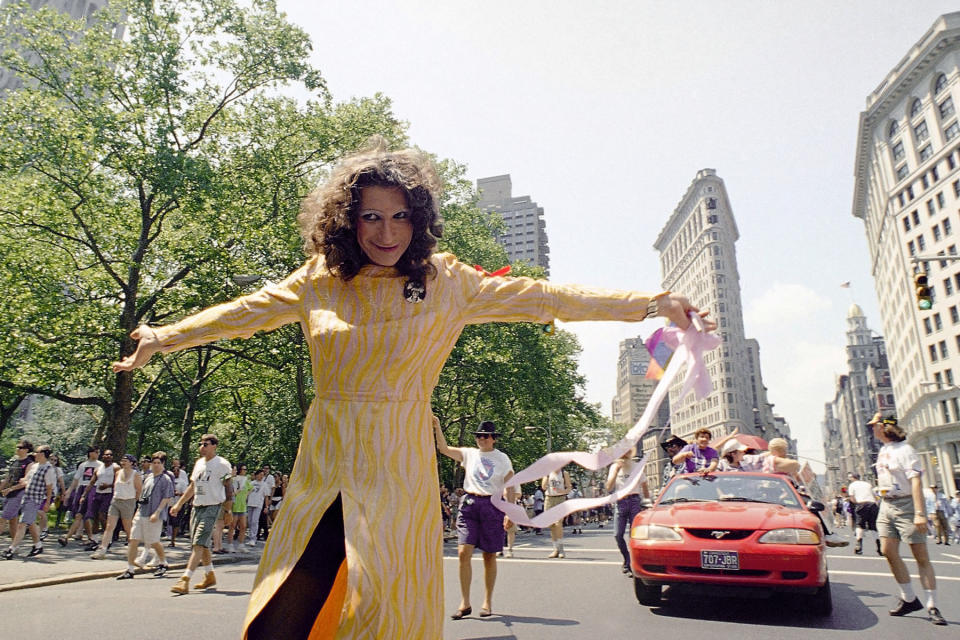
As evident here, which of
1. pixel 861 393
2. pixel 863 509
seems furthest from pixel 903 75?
pixel 861 393

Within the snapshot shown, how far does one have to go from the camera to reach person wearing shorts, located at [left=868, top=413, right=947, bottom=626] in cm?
636

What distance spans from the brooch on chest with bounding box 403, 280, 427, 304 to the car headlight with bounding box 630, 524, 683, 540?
5162mm

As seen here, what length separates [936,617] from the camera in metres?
6.08

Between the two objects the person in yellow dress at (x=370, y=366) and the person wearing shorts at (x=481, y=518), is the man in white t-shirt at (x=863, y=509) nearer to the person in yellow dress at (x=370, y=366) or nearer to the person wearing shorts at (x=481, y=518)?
the person wearing shorts at (x=481, y=518)

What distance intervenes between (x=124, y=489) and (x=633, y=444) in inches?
464

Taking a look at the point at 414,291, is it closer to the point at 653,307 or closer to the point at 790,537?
the point at 653,307

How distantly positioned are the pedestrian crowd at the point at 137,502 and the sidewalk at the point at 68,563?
8.7 inches

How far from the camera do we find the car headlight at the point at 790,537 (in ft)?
19.9

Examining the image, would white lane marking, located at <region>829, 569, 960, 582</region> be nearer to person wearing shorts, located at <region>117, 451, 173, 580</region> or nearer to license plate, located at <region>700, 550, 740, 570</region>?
license plate, located at <region>700, 550, 740, 570</region>

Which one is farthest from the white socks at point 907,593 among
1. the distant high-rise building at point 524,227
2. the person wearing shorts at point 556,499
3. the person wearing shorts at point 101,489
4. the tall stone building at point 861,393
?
the distant high-rise building at point 524,227

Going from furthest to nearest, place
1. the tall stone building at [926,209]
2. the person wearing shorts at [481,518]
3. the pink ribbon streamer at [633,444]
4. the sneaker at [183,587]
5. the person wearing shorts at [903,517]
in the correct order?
the tall stone building at [926,209], the sneaker at [183,587], the person wearing shorts at [481,518], the person wearing shorts at [903,517], the pink ribbon streamer at [633,444]

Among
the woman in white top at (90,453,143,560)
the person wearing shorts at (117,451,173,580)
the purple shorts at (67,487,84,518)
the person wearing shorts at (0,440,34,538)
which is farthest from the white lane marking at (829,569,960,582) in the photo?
the purple shorts at (67,487,84,518)

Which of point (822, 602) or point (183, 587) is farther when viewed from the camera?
point (183, 587)

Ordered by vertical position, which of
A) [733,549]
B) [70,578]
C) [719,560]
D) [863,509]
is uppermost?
[863,509]
